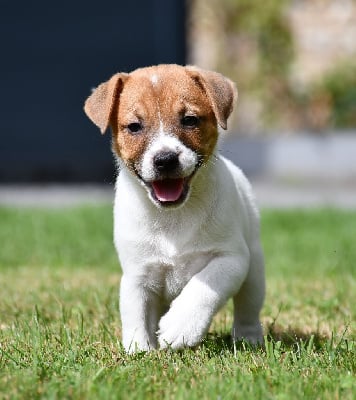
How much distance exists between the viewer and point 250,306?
14.1 feet

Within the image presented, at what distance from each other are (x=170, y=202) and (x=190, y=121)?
1.28ft

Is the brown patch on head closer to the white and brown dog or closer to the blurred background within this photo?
the white and brown dog

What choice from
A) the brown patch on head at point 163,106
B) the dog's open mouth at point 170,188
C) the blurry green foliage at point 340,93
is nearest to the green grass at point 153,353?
the dog's open mouth at point 170,188

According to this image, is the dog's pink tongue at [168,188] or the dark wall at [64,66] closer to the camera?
the dog's pink tongue at [168,188]

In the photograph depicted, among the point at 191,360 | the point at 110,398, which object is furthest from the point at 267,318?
the point at 110,398

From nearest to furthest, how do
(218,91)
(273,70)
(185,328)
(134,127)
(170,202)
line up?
(185,328)
(170,202)
(134,127)
(218,91)
(273,70)

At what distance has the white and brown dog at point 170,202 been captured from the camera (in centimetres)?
379

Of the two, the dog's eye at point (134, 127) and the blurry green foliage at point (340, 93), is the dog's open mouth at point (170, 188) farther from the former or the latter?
the blurry green foliage at point (340, 93)

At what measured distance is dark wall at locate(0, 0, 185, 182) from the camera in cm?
1304

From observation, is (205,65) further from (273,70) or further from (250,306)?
(250,306)

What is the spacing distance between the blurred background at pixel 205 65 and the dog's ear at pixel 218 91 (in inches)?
316

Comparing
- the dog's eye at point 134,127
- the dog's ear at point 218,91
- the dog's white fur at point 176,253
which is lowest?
the dog's white fur at point 176,253

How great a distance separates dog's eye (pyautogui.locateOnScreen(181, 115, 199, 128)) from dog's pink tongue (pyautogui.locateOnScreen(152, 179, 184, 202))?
10.1 inches

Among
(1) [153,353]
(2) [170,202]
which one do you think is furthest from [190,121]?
(1) [153,353]
